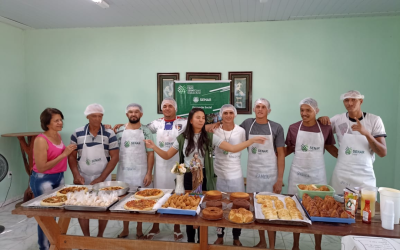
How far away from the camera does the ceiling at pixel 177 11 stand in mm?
3947

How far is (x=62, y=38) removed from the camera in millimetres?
5336

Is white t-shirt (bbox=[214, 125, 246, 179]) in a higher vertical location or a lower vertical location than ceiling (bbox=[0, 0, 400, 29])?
lower

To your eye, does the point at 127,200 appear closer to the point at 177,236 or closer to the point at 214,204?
the point at 214,204

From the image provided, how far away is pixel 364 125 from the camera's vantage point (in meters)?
3.08

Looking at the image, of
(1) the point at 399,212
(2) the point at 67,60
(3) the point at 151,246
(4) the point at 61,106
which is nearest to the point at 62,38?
(2) the point at 67,60

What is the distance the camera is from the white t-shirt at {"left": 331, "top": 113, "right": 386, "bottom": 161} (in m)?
3.02

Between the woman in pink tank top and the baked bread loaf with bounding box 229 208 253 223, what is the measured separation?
1.99 meters

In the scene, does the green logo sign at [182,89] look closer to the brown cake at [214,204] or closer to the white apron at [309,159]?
the white apron at [309,159]

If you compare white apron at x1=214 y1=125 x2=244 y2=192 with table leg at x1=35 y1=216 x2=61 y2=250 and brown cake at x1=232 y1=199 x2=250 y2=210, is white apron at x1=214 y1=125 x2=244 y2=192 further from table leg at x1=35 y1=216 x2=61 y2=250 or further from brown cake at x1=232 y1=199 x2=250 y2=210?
table leg at x1=35 y1=216 x2=61 y2=250

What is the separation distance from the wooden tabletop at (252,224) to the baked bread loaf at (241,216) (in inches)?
1.4

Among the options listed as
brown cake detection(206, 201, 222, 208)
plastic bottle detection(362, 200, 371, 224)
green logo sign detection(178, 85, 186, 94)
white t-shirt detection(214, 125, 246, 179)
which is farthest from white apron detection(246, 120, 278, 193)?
green logo sign detection(178, 85, 186, 94)

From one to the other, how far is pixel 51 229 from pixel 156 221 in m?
1.18

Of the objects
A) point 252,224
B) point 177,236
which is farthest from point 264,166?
point 177,236

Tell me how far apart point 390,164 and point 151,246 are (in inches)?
185
